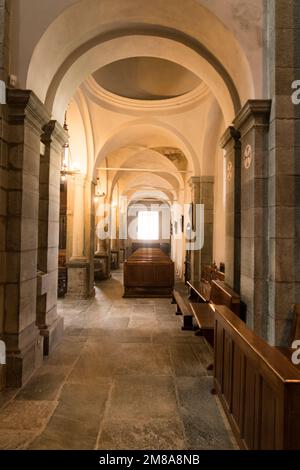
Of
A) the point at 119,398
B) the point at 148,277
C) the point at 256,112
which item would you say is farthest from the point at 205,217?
the point at 119,398

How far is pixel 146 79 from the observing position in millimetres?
7027

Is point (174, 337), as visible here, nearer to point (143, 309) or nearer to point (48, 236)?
point (143, 309)

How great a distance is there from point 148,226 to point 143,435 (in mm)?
21843

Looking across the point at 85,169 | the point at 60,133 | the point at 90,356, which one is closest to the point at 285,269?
the point at 90,356

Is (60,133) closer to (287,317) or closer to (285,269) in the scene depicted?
(285,269)

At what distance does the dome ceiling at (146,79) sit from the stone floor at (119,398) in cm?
551

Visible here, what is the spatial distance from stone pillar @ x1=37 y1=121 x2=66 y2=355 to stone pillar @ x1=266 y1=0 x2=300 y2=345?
274 cm

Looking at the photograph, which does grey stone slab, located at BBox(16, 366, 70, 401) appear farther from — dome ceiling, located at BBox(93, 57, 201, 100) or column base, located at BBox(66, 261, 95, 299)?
dome ceiling, located at BBox(93, 57, 201, 100)

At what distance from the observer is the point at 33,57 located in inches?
127

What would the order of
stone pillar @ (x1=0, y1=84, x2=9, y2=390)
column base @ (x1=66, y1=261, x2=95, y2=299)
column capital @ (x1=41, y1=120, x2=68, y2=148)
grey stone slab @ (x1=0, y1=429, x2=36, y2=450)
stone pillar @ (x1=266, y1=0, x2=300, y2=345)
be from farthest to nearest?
column base @ (x1=66, y1=261, x2=95, y2=299) → column capital @ (x1=41, y1=120, x2=68, y2=148) → stone pillar @ (x1=266, y1=0, x2=300, y2=345) → stone pillar @ (x1=0, y1=84, x2=9, y2=390) → grey stone slab @ (x1=0, y1=429, x2=36, y2=450)

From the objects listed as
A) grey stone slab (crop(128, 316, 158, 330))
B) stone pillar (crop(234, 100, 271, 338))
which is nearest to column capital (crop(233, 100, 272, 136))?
stone pillar (crop(234, 100, 271, 338))

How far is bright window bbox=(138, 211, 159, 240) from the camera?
78.4 feet
